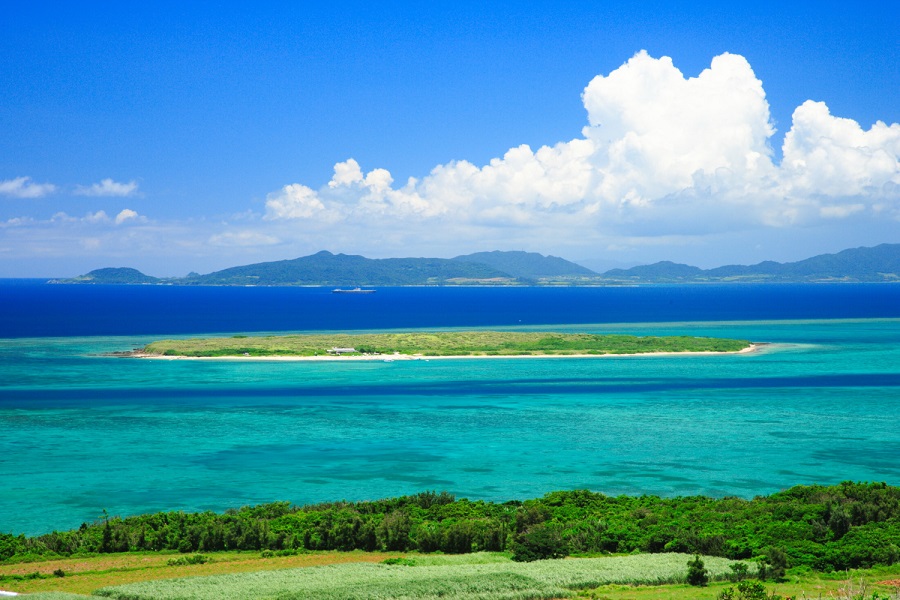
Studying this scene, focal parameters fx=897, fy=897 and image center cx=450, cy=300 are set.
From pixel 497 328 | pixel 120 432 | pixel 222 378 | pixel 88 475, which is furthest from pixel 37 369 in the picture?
pixel 497 328

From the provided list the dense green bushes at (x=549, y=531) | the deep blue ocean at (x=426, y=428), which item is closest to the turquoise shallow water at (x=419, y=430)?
the deep blue ocean at (x=426, y=428)

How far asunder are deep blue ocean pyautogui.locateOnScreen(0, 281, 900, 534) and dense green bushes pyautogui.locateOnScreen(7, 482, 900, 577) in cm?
525

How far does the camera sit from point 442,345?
115500 mm

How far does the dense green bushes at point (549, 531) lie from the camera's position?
94.5 ft

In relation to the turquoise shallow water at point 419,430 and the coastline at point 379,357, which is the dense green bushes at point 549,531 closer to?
the turquoise shallow water at point 419,430

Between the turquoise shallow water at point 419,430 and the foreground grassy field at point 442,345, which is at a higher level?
the foreground grassy field at point 442,345

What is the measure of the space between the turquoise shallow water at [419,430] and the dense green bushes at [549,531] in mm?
5390

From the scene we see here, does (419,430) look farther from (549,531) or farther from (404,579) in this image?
(404,579)

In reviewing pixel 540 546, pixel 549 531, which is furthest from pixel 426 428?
pixel 540 546

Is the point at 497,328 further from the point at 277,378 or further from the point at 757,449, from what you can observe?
the point at 757,449

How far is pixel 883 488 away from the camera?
36250 mm

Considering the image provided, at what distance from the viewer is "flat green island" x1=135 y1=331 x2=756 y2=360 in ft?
352

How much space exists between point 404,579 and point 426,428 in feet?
110

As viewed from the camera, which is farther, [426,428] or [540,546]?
[426,428]
